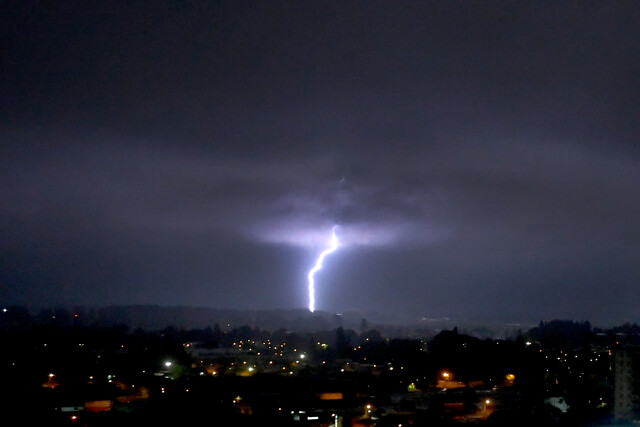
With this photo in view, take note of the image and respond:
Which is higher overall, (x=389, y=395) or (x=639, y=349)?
(x=639, y=349)

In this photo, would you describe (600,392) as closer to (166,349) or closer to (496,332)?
(166,349)

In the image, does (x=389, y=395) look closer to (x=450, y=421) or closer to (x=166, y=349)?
(x=450, y=421)

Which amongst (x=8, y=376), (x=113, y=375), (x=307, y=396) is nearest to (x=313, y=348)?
(x=113, y=375)

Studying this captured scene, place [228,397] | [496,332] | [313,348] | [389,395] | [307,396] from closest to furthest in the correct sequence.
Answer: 1. [228,397]
2. [307,396]
3. [389,395]
4. [313,348]
5. [496,332]

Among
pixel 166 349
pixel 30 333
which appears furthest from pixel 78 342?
pixel 166 349

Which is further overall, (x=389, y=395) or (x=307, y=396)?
(x=389, y=395)

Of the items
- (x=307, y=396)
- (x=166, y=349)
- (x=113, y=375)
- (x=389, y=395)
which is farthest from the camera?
(x=166, y=349)
